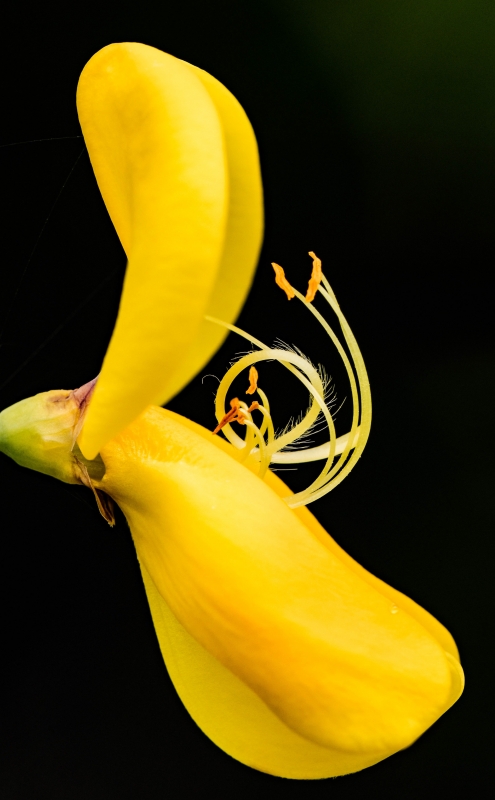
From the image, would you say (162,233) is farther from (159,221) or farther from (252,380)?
(252,380)

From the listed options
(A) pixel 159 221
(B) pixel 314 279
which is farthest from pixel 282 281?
(A) pixel 159 221

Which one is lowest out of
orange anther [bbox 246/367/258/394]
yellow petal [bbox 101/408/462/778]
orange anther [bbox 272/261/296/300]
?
yellow petal [bbox 101/408/462/778]

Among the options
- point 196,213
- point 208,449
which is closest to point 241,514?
point 208,449

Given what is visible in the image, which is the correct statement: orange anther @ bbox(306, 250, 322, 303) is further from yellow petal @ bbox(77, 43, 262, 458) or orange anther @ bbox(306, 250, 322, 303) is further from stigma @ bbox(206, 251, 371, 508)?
yellow petal @ bbox(77, 43, 262, 458)

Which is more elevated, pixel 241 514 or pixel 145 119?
pixel 145 119

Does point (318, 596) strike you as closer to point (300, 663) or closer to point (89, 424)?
point (300, 663)

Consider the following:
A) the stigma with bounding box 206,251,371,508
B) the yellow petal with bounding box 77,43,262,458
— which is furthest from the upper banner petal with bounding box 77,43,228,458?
the stigma with bounding box 206,251,371,508
